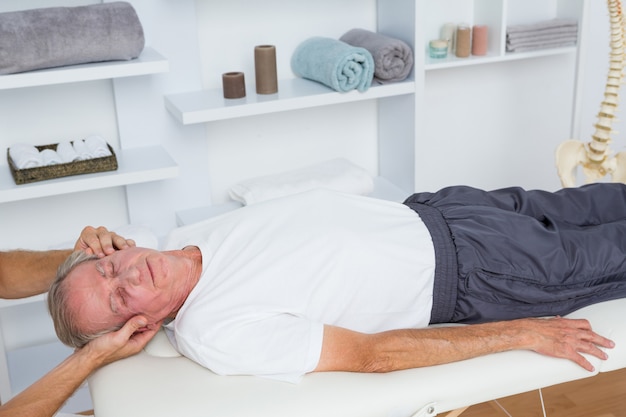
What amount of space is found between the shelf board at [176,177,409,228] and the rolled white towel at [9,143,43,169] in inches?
20.4

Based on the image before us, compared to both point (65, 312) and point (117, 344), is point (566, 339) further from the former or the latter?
point (65, 312)

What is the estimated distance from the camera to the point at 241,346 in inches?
60.6

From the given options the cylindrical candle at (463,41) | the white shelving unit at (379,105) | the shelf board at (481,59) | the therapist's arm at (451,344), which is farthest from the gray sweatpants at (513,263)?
the cylindrical candle at (463,41)

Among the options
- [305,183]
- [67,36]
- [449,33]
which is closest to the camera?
[67,36]

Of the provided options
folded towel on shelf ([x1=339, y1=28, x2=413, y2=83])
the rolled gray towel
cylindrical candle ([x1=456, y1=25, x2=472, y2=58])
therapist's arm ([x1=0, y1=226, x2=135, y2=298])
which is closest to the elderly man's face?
therapist's arm ([x1=0, y1=226, x2=135, y2=298])

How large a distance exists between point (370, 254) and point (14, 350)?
1.48 m

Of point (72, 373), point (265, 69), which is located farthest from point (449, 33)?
point (72, 373)

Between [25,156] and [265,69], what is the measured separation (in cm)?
77

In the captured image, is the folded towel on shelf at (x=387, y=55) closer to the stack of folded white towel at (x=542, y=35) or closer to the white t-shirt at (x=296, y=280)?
the stack of folded white towel at (x=542, y=35)

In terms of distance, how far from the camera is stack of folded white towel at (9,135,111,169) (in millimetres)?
2197

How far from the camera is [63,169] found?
220cm

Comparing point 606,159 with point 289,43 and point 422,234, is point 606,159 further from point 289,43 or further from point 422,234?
point 289,43

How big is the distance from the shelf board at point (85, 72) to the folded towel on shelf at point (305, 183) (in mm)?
552

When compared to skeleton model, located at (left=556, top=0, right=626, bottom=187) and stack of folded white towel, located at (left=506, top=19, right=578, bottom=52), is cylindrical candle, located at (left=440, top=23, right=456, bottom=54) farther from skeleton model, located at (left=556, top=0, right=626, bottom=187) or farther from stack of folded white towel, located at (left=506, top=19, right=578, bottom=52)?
skeleton model, located at (left=556, top=0, right=626, bottom=187)
